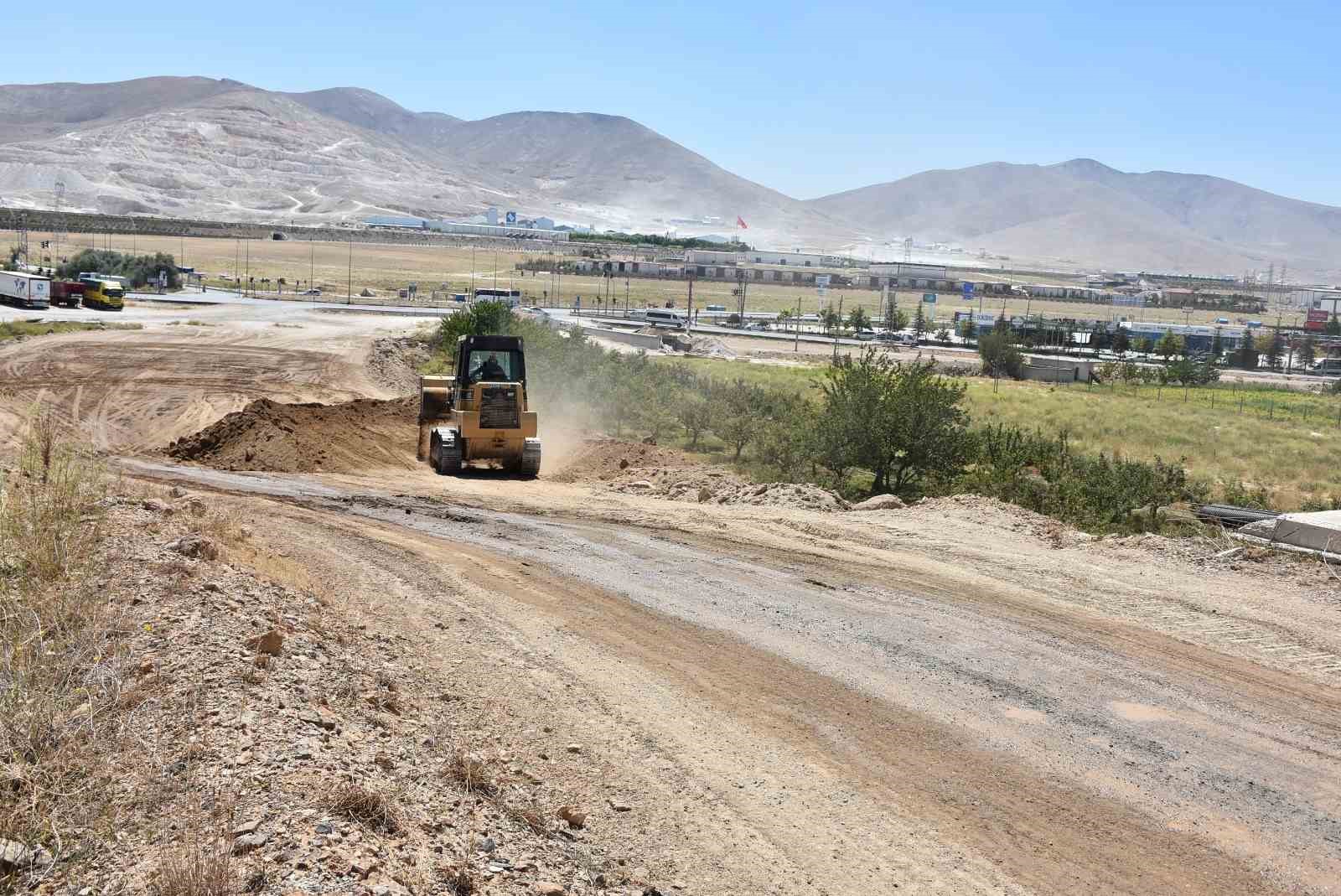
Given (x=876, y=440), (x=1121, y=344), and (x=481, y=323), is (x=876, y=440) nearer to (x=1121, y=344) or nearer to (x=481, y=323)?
(x=481, y=323)

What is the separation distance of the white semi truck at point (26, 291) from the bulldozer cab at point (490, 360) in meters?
52.0

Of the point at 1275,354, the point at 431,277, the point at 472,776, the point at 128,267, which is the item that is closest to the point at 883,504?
the point at 472,776

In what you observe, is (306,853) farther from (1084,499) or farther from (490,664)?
(1084,499)

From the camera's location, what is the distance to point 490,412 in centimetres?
2545

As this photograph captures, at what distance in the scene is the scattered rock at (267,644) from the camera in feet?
32.0

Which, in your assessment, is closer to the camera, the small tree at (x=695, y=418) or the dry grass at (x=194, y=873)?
the dry grass at (x=194, y=873)

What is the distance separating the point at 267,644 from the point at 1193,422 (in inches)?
2066

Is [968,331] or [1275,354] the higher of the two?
[968,331]

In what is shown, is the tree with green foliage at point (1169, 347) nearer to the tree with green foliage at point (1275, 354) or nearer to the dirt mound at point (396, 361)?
the tree with green foliage at point (1275, 354)

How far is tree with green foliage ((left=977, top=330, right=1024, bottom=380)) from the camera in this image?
3273 inches

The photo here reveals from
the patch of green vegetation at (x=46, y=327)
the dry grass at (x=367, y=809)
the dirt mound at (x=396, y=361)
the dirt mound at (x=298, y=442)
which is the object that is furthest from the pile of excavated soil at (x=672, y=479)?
the patch of green vegetation at (x=46, y=327)

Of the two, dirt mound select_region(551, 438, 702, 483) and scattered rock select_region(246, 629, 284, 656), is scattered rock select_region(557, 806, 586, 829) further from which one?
dirt mound select_region(551, 438, 702, 483)

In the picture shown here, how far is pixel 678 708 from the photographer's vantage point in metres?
10.9

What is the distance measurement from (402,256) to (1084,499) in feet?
559
